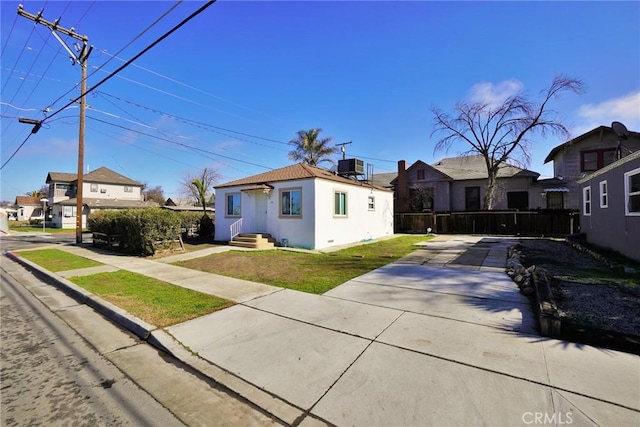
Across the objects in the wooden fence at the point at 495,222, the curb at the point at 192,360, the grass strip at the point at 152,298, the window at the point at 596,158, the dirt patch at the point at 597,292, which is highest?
the window at the point at 596,158

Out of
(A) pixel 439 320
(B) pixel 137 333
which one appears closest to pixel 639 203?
(A) pixel 439 320

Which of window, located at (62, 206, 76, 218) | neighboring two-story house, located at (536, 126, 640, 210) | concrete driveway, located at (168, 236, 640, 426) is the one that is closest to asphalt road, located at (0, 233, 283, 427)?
concrete driveway, located at (168, 236, 640, 426)

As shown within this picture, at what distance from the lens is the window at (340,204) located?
14535 mm

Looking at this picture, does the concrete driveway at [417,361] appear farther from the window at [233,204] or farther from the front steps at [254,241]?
the window at [233,204]

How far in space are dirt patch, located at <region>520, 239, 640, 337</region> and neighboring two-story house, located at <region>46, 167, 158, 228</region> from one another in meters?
42.1

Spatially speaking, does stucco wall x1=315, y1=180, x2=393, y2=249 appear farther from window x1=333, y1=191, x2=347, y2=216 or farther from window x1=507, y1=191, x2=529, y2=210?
window x1=507, y1=191, x2=529, y2=210

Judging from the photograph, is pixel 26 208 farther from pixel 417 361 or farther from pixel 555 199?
pixel 555 199

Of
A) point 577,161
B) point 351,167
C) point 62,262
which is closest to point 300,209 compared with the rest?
point 351,167

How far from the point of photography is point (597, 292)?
5406 millimetres

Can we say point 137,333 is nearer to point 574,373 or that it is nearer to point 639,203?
point 574,373

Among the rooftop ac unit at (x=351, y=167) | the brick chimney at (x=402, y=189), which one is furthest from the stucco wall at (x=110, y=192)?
the brick chimney at (x=402, y=189)

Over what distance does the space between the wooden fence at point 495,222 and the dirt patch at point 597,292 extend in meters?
10.4

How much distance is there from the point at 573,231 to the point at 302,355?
67.3 feet

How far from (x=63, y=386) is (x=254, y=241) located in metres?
10.6
